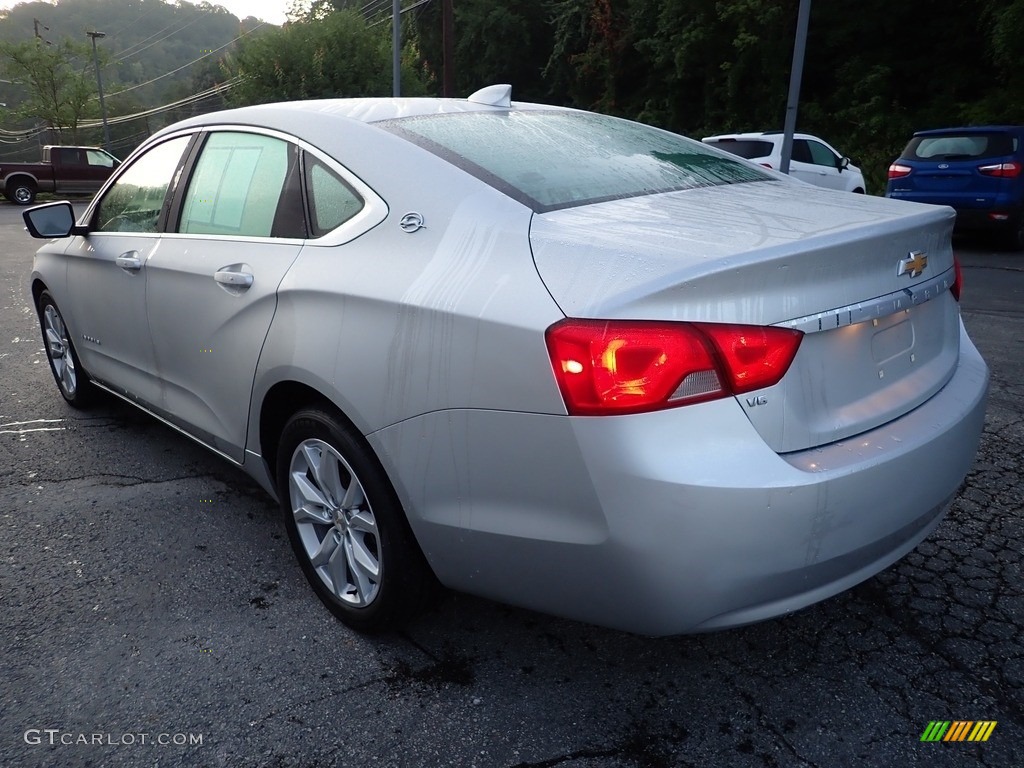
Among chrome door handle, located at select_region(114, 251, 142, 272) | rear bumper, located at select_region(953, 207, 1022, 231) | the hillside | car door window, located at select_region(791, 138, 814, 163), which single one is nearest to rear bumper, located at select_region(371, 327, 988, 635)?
chrome door handle, located at select_region(114, 251, 142, 272)

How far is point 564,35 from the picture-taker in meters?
33.4

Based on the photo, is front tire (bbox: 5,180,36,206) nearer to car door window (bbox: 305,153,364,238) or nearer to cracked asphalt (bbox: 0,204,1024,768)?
cracked asphalt (bbox: 0,204,1024,768)

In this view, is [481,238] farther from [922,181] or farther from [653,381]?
[922,181]

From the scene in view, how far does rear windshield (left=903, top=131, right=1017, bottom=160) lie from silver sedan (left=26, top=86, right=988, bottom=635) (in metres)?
9.21

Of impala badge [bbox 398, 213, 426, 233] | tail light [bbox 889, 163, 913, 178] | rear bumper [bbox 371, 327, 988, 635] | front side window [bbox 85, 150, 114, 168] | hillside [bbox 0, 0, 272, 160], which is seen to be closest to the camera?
rear bumper [bbox 371, 327, 988, 635]

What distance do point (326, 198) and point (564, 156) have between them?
2.38ft

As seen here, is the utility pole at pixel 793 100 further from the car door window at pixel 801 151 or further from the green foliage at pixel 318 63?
the green foliage at pixel 318 63

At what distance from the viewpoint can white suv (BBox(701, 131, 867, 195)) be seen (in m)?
13.0

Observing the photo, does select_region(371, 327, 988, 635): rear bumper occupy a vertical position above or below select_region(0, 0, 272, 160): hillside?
below

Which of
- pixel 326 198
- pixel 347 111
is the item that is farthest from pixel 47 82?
pixel 326 198

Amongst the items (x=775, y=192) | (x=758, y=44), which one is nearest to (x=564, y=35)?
(x=758, y=44)

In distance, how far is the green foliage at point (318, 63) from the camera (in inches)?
1564

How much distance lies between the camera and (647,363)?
174 centimetres

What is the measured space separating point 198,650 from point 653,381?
5.17 ft
